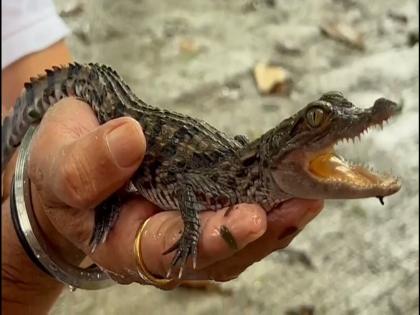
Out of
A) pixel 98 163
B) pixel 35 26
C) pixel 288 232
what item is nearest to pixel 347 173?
pixel 288 232

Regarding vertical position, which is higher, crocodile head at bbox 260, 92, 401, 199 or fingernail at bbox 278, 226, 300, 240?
crocodile head at bbox 260, 92, 401, 199

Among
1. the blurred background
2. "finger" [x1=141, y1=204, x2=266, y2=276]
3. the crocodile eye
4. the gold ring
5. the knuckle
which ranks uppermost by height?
the crocodile eye

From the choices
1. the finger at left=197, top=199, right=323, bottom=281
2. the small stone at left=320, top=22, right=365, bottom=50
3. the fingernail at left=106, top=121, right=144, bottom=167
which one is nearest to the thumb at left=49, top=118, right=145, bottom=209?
the fingernail at left=106, top=121, right=144, bottom=167

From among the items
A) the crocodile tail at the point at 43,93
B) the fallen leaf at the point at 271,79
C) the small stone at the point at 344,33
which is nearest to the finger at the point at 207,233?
the crocodile tail at the point at 43,93

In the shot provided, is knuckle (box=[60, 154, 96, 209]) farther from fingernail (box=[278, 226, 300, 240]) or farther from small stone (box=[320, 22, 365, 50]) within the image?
small stone (box=[320, 22, 365, 50])

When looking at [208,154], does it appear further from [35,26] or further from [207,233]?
[35,26]

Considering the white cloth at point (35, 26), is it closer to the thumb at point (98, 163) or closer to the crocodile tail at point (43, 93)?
the crocodile tail at point (43, 93)

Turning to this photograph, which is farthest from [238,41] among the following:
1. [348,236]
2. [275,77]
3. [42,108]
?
[42,108]
